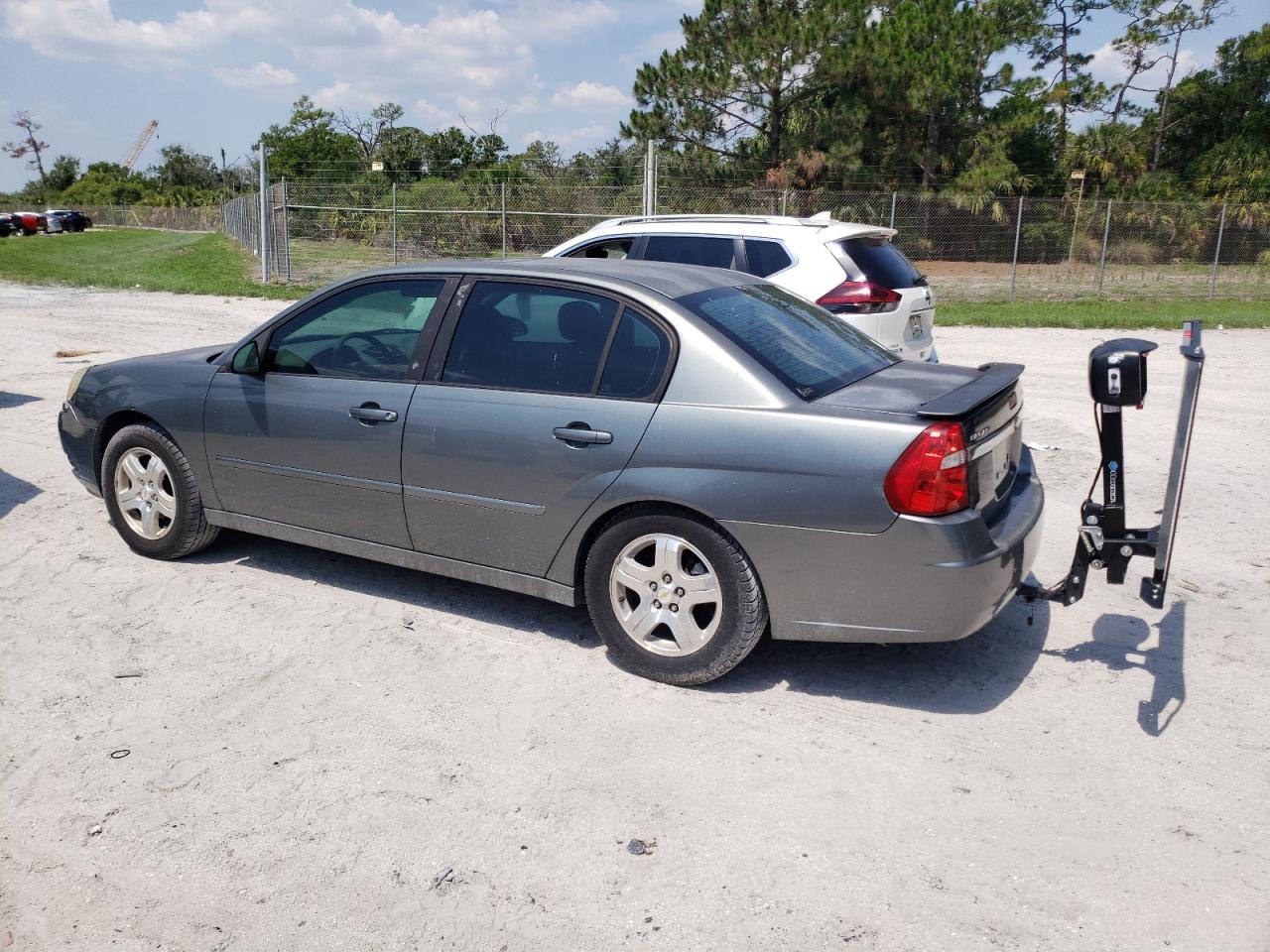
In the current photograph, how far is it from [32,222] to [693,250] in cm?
5548

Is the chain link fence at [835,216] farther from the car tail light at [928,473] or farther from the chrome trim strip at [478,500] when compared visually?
the car tail light at [928,473]

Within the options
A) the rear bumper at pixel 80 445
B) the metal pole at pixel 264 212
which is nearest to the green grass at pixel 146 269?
the metal pole at pixel 264 212

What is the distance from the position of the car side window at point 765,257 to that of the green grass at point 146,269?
12951 millimetres

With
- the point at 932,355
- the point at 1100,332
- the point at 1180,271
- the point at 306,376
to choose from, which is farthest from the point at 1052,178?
the point at 306,376

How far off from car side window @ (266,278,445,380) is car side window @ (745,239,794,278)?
13.7ft

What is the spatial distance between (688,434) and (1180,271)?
1000 inches

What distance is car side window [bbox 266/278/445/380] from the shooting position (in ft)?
15.6

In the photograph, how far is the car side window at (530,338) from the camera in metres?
4.32

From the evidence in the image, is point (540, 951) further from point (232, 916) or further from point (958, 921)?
point (958, 921)

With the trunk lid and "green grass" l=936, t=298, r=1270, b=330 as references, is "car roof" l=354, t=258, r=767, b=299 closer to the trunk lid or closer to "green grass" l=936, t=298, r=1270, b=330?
the trunk lid

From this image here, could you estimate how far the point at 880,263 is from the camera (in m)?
8.43

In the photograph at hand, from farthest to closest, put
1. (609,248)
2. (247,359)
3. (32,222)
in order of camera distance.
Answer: (32,222)
(609,248)
(247,359)

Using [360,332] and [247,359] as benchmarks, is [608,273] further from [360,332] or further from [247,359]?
[247,359]

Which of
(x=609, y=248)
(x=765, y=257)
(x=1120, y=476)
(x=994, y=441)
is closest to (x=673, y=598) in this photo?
(x=994, y=441)
